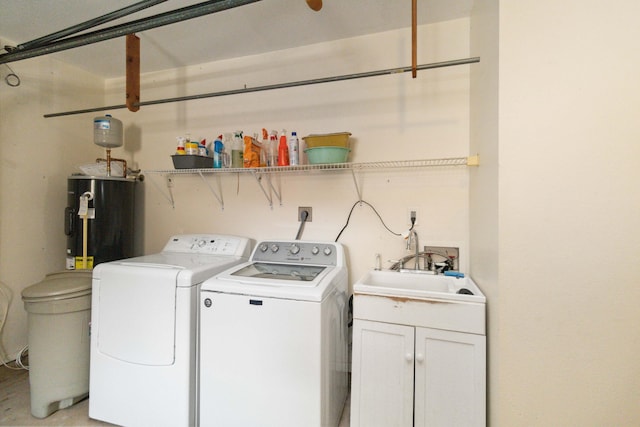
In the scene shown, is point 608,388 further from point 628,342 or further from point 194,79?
point 194,79

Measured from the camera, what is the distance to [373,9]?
174cm

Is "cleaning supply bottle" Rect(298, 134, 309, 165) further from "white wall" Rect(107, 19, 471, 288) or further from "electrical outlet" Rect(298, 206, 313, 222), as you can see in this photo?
"electrical outlet" Rect(298, 206, 313, 222)

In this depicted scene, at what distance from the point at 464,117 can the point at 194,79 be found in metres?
2.21

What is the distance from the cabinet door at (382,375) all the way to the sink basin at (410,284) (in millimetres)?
168

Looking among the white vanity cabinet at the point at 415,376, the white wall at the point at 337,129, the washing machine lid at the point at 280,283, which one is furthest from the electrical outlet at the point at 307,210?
the white vanity cabinet at the point at 415,376

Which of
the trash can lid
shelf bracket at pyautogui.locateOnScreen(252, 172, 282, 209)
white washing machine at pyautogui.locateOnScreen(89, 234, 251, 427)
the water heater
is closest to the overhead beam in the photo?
the water heater

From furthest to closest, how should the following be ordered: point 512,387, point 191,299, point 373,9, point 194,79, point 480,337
Result: point 194,79, point 373,9, point 191,299, point 480,337, point 512,387

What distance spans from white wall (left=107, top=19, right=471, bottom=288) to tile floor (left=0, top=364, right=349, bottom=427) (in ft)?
3.89

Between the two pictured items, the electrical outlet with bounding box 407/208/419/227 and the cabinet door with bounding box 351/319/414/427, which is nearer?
the cabinet door with bounding box 351/319/414/427

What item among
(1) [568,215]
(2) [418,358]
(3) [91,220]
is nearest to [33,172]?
(3) [91,220]

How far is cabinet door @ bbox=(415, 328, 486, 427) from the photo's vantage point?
50.4 inches

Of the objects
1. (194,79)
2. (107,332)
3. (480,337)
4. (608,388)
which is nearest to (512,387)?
(480,337)

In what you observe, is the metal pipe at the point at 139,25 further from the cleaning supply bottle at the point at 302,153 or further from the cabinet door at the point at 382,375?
the cabinet door at the point at 382,375

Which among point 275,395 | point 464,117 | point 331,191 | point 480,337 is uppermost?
point 464,117
